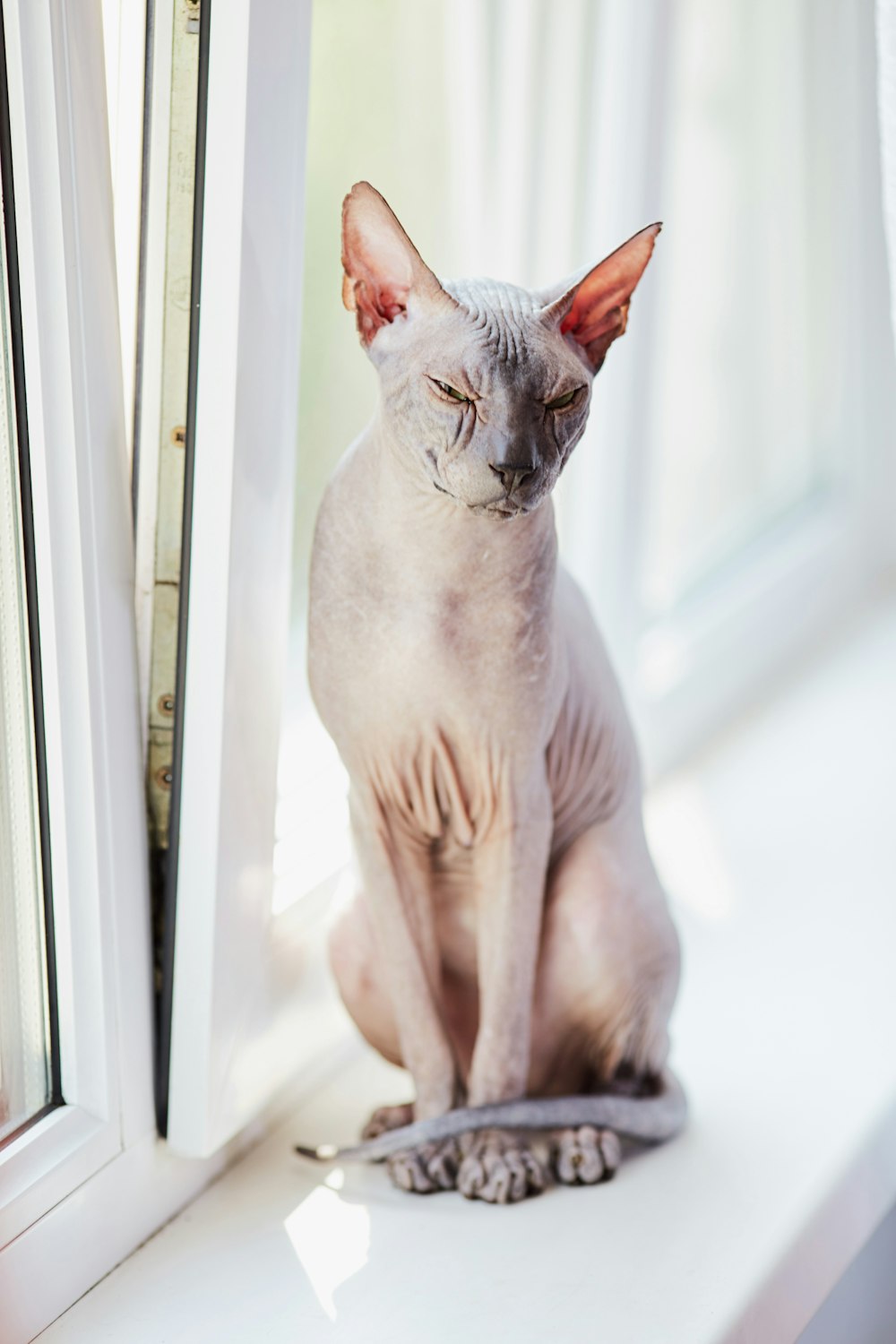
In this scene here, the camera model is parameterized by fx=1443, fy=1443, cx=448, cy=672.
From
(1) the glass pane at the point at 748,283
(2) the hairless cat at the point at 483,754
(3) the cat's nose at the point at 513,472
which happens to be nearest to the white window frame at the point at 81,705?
(2) the hairless cat at the point at 483,754

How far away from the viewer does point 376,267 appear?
72cm

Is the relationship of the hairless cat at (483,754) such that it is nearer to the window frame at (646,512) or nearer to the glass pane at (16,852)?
the glass pane at (16,852)

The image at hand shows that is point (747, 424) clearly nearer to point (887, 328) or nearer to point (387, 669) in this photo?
point (887, 328)

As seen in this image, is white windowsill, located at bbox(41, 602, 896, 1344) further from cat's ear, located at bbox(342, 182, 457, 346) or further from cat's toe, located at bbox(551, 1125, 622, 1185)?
cat's ear, located at bbox(342, 182, 457, 346)

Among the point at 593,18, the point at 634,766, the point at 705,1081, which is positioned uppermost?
the point at 593,18

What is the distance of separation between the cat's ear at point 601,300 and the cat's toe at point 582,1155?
49 cm

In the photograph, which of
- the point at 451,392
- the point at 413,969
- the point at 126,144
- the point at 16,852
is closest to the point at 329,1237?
the point at 413,969

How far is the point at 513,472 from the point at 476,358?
6 cm

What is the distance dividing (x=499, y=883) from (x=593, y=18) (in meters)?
0.70

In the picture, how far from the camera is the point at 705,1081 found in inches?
42.9

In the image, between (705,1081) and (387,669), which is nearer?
(387,669)

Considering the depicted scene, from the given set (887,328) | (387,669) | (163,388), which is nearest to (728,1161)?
(387,669)

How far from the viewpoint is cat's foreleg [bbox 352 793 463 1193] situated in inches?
34.2

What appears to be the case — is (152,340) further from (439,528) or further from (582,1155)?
(582,1155)
